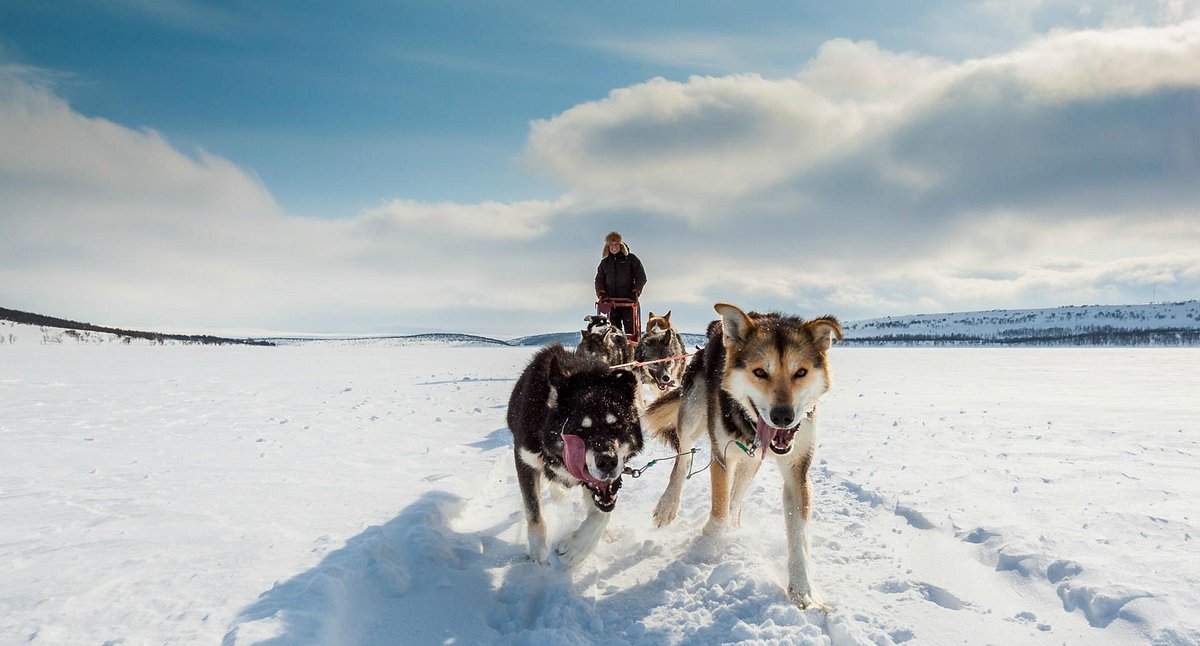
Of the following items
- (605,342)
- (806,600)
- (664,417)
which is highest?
(605,342)

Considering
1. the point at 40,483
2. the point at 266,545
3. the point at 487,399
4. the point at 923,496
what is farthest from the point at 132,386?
the point at 923,496

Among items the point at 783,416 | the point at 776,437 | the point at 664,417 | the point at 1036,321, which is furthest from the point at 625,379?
the point at 1036,321

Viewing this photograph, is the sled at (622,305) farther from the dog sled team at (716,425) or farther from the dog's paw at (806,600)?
the dog's paw at (806,600)

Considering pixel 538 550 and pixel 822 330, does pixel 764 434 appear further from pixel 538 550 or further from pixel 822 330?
pixel 538 550

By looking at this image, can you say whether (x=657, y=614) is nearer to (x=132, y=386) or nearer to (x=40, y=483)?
(x=40, y=483)

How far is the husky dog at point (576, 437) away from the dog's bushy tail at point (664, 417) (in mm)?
1300

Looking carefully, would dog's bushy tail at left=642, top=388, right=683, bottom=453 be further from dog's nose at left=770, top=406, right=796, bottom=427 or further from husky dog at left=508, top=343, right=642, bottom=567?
dog's nose at left=770, top=406, right=796, bottom=427

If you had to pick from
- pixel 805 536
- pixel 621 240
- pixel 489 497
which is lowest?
pixel 489 497

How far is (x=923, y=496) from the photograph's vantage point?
5.12 m

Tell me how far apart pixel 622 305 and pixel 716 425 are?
6607 millimetres

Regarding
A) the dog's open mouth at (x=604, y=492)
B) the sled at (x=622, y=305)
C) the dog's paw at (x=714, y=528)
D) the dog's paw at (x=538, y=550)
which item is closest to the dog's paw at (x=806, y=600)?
the dog's paw at (x=714, y=528)

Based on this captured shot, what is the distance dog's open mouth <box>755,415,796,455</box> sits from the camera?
345 cm

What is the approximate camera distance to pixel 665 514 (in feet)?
15.6

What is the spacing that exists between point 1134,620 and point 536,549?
325 cm
